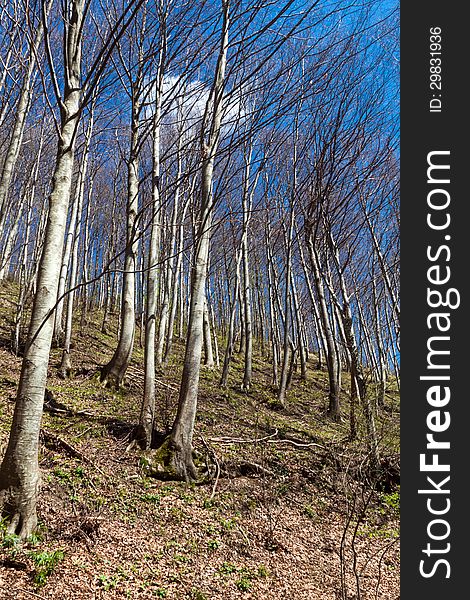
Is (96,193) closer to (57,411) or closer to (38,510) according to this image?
(57,411)

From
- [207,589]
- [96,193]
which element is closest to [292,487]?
[207,589]

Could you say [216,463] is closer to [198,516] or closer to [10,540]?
[198,516]

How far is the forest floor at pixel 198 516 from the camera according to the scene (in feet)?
10.3

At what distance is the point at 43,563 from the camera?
9.49ft

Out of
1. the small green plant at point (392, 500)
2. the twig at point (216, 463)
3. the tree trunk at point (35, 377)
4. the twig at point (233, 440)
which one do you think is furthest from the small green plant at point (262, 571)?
the small green plant at point (392, 500)

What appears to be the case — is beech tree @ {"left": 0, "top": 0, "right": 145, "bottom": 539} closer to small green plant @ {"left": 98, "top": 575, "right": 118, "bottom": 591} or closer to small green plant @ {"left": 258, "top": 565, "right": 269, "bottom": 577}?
small green plant @ {"left": 98, "top": 575, "right": 118, "bottom": 591}

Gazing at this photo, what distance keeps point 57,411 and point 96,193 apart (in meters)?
15.7

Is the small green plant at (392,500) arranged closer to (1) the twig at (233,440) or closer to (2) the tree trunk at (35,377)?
(1) the twig at (233,440)

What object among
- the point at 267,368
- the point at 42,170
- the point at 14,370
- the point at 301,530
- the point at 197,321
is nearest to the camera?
the point at 301,530

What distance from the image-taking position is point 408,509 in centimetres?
256

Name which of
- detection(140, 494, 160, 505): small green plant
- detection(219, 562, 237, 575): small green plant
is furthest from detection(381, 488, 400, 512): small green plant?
detection(140, 494, 160, 505): small green plant

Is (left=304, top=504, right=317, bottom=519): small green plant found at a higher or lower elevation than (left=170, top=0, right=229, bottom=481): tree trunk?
lower

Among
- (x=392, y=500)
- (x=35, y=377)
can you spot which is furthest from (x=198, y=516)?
(x=392, y=500)

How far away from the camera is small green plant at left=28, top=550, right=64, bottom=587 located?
277 centimetres
